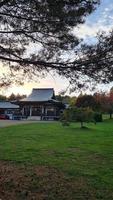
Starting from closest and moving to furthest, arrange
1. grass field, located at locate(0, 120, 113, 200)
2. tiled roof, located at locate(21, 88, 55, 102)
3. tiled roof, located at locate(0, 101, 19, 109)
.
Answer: grass field, located at locate(0, 120, 113, 200), tiled roof, located at locate(21, 88, 55, 102), tiled roof, located at locate(0, 101, 19, 109)

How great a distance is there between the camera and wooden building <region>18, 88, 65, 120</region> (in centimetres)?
6450

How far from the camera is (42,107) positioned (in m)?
65.1

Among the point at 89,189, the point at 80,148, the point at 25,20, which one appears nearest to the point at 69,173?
the point at 89,189

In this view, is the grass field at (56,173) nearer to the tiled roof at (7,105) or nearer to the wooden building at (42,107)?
the wooden building at (42,107)

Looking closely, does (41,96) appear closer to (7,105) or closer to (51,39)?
(7,105)

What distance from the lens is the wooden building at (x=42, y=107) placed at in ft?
212

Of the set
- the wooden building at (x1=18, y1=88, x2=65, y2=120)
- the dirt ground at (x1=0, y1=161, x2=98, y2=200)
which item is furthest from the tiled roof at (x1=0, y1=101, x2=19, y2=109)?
the dirt ground at (x1=0, y1=161, x2=98, y2=200)

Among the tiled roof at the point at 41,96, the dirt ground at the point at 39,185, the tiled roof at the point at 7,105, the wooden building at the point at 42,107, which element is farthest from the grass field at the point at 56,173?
the tiled roof at the point at 7,105

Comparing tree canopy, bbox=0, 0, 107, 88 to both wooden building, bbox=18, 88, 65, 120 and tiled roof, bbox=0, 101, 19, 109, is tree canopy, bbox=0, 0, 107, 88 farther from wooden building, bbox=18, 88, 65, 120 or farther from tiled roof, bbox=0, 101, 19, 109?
tiled roof, bbox=0, 101, 19, 109

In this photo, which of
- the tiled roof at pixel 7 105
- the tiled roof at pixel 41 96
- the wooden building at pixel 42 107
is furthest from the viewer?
the tiled roof at pixel 7 105

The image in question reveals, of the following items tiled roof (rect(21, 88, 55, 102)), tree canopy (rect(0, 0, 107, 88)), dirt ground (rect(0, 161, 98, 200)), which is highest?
tiled roof (rect(21, 88, 55, 102))

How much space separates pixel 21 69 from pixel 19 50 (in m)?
0.46

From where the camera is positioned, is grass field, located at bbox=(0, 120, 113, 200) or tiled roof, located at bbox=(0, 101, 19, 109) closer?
grass field, located at bbox=(0, 120, 113, 200)

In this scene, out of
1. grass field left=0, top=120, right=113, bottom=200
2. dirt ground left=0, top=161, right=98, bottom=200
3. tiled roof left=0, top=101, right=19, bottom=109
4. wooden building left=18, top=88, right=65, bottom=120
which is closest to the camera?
dirt ground left=0, top=161, right=98, bottom=200
